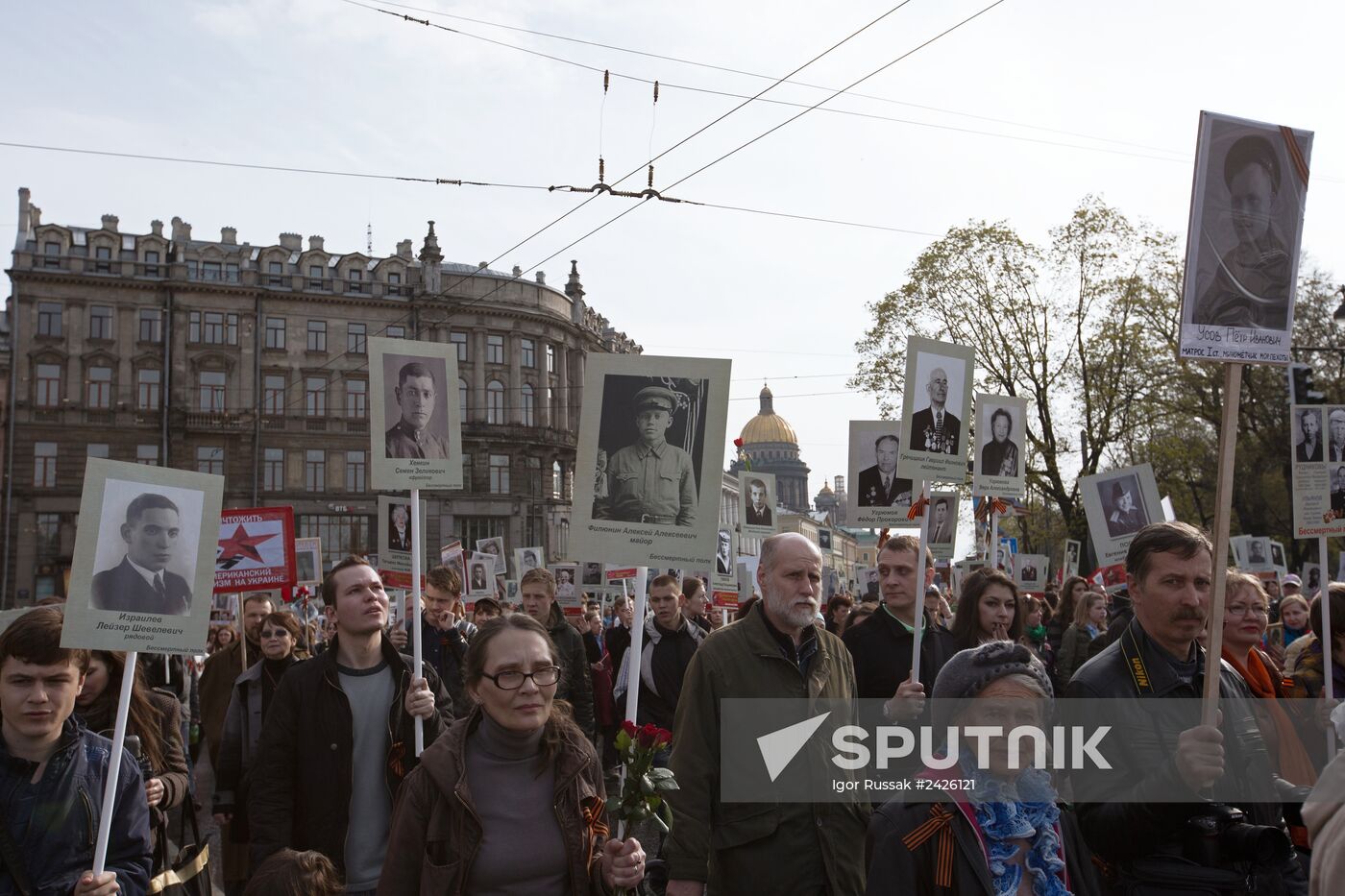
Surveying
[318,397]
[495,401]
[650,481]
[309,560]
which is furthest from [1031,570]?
[318,397]

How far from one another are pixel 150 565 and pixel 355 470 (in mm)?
61689

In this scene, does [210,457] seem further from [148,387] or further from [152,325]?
[152,325]

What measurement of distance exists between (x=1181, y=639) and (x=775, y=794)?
1501 millimetres

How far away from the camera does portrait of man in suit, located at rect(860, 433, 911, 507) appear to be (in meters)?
10.7

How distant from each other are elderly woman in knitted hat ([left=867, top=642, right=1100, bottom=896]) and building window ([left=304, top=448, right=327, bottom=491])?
6284 cm

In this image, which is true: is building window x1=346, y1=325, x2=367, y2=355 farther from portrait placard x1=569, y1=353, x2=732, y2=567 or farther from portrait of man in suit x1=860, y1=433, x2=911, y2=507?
portrait placard x1=569, y1=353, x2=732, y2=567

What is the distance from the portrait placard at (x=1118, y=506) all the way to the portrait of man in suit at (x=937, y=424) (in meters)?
3.61

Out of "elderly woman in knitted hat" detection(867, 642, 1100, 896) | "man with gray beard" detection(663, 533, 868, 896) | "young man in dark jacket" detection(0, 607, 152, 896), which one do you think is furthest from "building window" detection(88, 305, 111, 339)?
"elderly woman in knitted hat" detection(867, 642, 1100, 896)

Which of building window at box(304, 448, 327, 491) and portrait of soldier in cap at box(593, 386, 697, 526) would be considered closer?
portrait of soldier in cap at box(593, 386, 697, 526)

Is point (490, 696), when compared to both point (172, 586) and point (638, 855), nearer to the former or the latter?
point (638, 855)

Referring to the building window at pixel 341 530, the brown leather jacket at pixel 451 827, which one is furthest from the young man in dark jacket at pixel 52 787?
the building window at pixel 341 530

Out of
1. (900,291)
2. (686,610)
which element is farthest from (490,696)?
(900,291)

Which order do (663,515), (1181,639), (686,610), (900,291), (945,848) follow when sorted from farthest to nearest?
(900,291) < (686,610) < (663,515) < (1181,639) < (945,848)

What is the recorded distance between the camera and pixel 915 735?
537 centimetres
